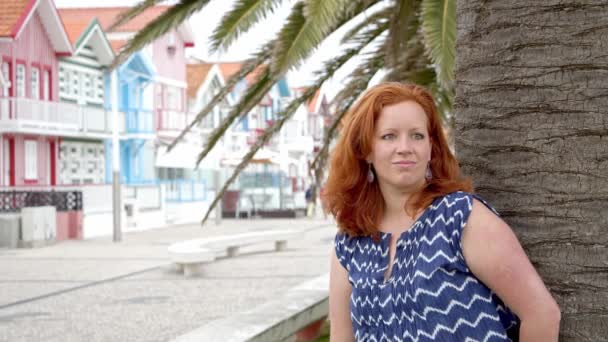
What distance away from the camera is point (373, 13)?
929 cm

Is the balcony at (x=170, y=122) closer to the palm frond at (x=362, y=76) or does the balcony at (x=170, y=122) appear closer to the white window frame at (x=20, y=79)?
the white window frame at (x=20, y=79)

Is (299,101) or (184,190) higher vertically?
(299,101)

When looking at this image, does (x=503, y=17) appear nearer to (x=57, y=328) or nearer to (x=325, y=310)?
(x=325, y=310)

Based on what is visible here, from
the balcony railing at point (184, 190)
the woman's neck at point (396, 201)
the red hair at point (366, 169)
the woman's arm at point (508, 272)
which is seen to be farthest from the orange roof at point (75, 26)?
the woman's arm at point (508, 272)

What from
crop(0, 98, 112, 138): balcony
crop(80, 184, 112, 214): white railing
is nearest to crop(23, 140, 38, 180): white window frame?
crop(0, 98, 112, 138): balcony

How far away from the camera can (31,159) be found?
105 ft

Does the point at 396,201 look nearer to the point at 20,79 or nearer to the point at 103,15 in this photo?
the point at 20,79

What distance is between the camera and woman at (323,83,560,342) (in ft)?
8.11

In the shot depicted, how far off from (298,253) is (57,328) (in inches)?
409

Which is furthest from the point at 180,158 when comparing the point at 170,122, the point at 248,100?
the point at 248,100

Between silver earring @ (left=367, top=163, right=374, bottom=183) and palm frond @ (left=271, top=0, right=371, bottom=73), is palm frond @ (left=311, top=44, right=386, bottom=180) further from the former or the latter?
silver earring @ (left=367, top=163, right=374, bottom=183)

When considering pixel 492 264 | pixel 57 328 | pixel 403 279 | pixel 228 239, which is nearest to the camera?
pixel 492 264

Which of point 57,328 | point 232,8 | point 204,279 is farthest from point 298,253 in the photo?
point 232,8

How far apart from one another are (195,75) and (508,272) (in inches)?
1930
